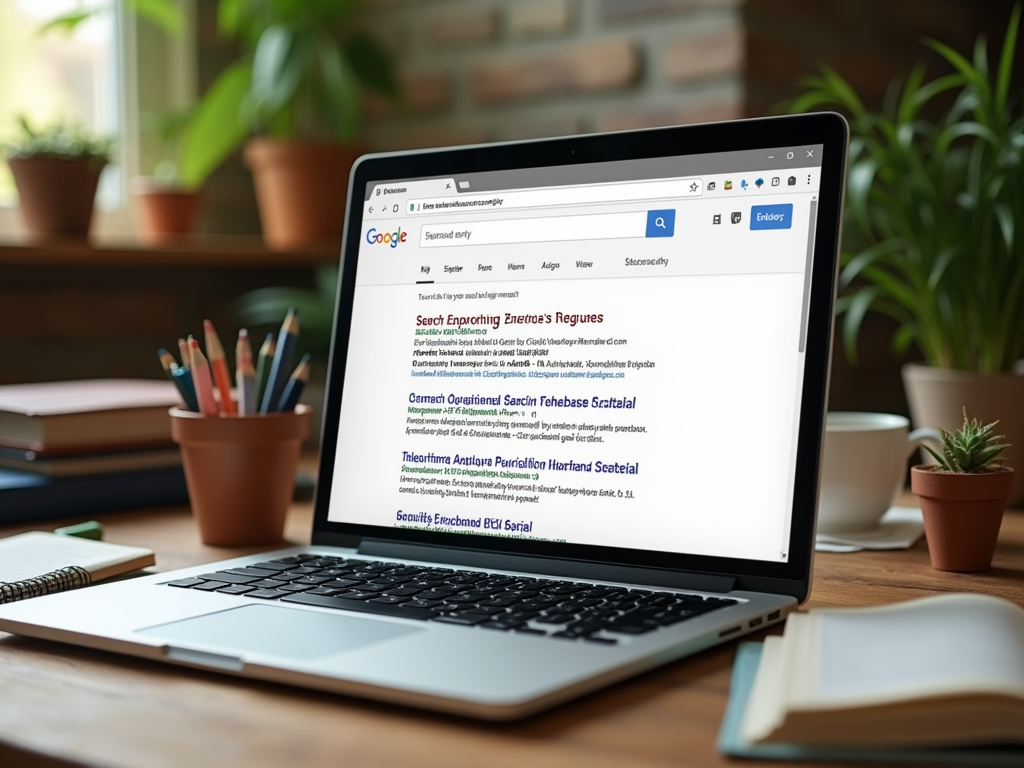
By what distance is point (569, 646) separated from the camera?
58cm

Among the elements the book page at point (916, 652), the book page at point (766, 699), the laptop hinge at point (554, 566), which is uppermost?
the book page at point (916, 652)

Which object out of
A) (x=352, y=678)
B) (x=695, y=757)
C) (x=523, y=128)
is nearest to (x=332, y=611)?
(x=352, y=678)

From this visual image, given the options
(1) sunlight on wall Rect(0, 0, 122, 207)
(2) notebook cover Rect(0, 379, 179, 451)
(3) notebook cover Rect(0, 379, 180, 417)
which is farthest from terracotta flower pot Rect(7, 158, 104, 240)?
(2) notebook cover Rect(0, 379, 179, 451)

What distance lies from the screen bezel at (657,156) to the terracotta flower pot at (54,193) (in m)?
0.86

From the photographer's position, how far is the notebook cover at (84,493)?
1.07 m

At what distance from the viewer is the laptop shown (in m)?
0.64

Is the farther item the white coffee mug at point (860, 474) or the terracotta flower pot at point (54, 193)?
the terracotta flower pot at point (54, 193)

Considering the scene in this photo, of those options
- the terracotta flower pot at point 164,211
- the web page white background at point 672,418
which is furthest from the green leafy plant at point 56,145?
the web page white background at point 672,418

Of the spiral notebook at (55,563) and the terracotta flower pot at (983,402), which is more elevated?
the terracotta flower pot at (983,402)

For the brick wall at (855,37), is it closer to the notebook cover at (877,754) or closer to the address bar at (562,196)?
the address bar at (562,196)

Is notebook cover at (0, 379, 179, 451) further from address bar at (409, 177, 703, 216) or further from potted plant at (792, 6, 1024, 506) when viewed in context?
potted plant at (792, 6, 1024, 506)

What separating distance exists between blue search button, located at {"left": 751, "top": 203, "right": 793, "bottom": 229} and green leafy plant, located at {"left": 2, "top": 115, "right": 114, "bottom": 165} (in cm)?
117

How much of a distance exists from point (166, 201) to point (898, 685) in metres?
1.52

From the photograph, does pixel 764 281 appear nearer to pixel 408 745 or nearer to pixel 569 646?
pixel 569 646
